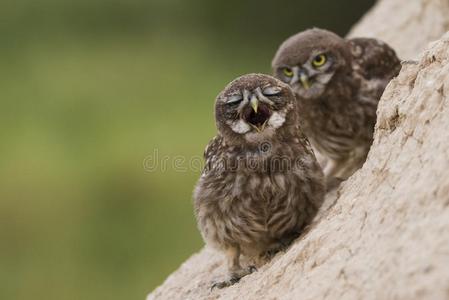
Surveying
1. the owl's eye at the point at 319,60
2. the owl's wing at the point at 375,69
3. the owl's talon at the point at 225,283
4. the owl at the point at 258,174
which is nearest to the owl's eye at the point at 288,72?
the owl's eye at the point at 319,60

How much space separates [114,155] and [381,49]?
466 centimetres

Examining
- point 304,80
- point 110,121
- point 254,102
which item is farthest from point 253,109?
point 110,121

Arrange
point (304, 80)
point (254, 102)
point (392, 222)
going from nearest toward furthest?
point (392, 222) < point (254, 102) < point (304, 80)

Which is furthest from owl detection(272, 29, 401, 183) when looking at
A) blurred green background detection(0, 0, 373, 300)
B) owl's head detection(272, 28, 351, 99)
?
blurred green background detection(0, 0, 373, 300)

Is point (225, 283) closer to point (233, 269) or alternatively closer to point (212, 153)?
point (233, 269)

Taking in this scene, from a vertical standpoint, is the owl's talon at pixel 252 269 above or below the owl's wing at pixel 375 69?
below

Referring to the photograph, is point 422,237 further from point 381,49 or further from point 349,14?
point 349,14

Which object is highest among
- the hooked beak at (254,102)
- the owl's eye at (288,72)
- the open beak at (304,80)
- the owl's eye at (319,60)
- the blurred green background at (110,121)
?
the blurred green background at (110,121)

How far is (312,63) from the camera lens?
5.12 meters

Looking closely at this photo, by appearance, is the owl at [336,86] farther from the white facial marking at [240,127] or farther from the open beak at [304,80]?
the white facial marking at [240,127]

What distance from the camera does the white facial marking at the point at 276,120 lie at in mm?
4102

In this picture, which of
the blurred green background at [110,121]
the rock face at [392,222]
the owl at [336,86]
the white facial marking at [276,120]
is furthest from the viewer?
the blurred green background at [110,121]

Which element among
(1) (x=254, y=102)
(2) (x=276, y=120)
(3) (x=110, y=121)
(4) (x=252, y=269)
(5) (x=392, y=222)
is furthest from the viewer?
(3) (x=110, y=121)

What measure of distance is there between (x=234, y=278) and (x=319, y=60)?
141 centimetres
